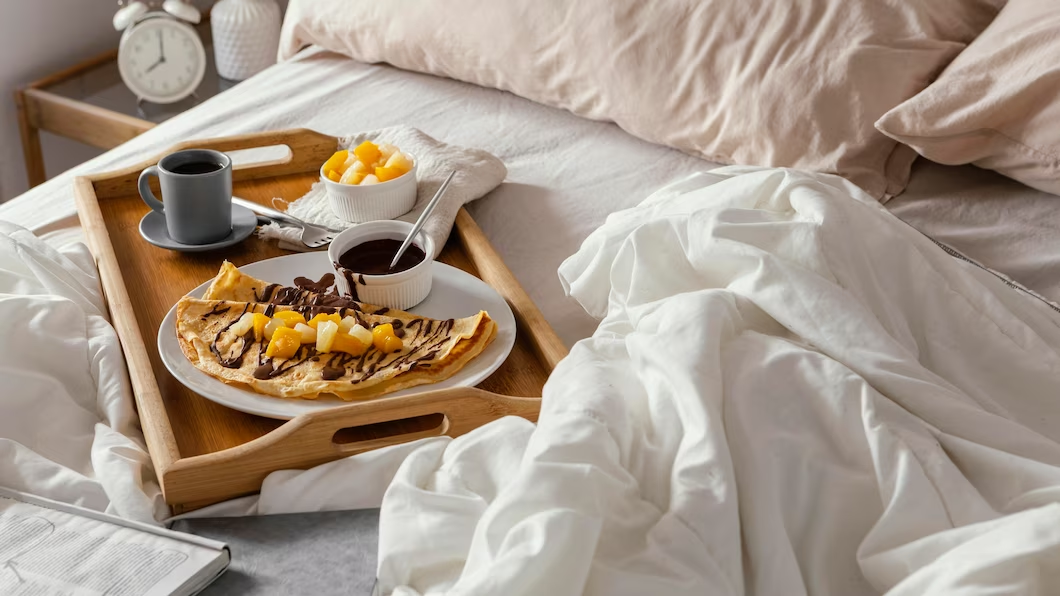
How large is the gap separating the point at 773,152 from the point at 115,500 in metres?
0.92

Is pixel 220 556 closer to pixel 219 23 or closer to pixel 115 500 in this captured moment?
pixel 115 500

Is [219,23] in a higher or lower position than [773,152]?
lower

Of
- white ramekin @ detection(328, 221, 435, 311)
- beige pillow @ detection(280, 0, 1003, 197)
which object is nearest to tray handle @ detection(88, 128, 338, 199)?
beige pillow @ detection(280, 0, 1003, 197)

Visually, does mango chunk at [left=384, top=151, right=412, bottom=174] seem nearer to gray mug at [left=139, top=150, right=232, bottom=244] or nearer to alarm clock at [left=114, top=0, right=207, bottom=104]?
gray mug at [left=139, top=150, right=232, bottom=244]

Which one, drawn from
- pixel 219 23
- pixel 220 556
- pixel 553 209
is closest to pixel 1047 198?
pixel 553 209

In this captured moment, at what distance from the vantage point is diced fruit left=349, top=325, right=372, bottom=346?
37.9 inches

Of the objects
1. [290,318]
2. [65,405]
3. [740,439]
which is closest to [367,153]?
[290,318]

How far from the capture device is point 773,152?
A: 1.37 meters

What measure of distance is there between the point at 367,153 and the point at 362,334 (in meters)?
0.39

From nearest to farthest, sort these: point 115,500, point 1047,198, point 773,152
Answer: point 115,500, point 1047,198, point 773,152

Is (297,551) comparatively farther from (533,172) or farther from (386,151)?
(533,172)

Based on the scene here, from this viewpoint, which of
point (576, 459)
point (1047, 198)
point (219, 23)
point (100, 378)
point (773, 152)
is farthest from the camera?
point (219, 23)

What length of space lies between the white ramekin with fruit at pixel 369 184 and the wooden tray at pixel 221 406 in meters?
0.08

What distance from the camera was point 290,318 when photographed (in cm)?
98
